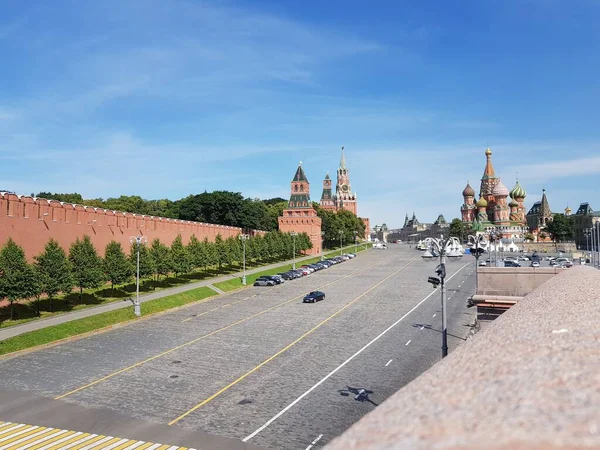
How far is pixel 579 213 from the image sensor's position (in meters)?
146

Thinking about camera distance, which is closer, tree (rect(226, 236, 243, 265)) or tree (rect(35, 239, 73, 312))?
tree (rect(35, 239, 73, 312))

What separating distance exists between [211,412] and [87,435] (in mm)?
4349

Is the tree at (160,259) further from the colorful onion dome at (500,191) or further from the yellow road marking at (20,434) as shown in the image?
the colorful onion dome at (500,191)

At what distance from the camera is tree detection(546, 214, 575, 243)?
135625 mm

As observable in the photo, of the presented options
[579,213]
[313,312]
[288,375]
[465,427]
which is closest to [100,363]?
[288,375]

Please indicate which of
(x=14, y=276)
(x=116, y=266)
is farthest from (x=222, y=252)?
(x=14, y=276)

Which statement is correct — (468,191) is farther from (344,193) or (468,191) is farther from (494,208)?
(344,193)

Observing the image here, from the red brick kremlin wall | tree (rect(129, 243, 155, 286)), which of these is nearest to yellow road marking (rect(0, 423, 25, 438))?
the red brick kremlin wall

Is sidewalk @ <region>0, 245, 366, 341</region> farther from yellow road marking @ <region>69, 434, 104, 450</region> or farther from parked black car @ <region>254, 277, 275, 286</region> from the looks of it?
yellow road marking @ <region>69, 434, 104, 450</region>

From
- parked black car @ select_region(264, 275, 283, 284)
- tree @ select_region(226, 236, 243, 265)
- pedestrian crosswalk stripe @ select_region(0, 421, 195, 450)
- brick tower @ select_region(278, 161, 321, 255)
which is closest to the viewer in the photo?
pedestrian crosswalk stripe @ select_region(0, 421, 195, 450)

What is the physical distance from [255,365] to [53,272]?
20.0m

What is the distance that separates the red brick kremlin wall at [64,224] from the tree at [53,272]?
133 inches

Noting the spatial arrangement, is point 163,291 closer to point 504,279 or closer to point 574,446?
point 504,279

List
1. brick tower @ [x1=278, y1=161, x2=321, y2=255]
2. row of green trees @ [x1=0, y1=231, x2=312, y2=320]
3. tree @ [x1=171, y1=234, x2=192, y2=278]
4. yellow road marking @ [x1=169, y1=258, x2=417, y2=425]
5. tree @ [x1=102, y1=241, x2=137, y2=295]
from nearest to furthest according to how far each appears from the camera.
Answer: yellow road marking @ [x1=169, y1=258, x2=417, y2=425]
row of green trees @ [x1=0, y1=231, x2=312, y2=320]
tree @ [x1=102, y1=241, x2=137, y2=295]
tree @ [x1=171, y1=234, x2=192, y2=278]
brick tower @ [x1=278, y1=161, x2=321, y2=255]
